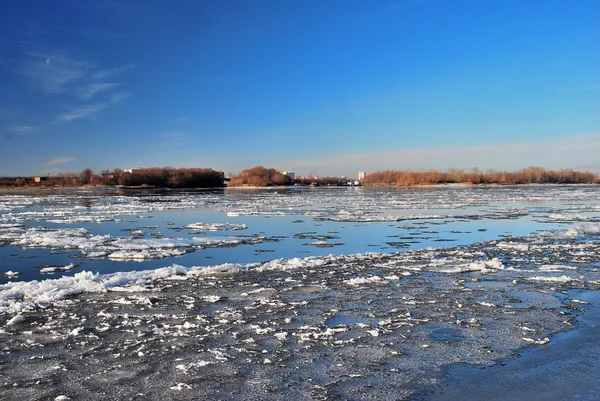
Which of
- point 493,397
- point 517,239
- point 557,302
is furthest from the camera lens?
point 517,239

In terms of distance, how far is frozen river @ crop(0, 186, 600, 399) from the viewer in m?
4.02

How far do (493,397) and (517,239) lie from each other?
1115 cm

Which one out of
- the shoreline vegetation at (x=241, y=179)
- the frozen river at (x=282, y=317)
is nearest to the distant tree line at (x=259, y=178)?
the shoreline vegetation at (x=241, y=179)

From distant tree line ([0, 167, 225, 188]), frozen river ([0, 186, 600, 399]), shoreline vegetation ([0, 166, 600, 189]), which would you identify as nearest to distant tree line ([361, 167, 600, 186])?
shoreline vegetation ([0, 166, 600, 189])

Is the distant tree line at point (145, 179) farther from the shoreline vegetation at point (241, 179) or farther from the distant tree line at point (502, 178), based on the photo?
the distant tree line at point (502, 178)

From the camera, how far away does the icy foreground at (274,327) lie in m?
3.98

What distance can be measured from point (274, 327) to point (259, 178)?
11604 centimetres

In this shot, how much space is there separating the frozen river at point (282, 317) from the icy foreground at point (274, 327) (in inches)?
0.9

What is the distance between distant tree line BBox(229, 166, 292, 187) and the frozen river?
4202 inches

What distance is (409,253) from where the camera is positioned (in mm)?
11258

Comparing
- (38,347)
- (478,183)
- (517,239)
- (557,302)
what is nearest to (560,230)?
(517,239)

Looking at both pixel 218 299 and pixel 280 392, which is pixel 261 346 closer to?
pixel 280 392

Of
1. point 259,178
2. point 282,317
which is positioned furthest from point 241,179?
point 282,317

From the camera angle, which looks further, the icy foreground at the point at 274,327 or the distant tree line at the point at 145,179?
the distant tree line at the point at 145,179
